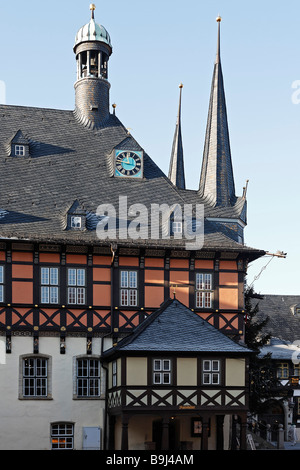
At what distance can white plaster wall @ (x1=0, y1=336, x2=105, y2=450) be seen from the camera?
31422 millimetres

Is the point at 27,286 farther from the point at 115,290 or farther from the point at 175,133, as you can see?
the point at 175,133

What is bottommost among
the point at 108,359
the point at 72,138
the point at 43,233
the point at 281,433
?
the point at 281,433

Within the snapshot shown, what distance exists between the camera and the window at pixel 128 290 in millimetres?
33219

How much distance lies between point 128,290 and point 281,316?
27.8 m

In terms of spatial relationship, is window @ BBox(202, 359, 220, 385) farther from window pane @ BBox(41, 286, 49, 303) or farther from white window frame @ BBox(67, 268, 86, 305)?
window pane @ BBox(41, 286, 49, 303)

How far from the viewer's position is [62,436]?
31.9 meters

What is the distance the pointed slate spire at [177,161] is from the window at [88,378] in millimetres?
17608

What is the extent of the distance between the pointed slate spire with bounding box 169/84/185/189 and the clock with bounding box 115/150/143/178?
11.5 metres

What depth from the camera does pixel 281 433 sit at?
40.2 meters

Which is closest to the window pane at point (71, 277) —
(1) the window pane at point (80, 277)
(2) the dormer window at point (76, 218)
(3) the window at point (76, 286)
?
(3) the window at point (76, 286)

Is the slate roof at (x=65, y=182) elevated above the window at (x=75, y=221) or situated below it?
above

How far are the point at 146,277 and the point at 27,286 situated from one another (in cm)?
481

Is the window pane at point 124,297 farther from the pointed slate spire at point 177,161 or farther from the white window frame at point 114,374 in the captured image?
the pointed slate spire at point 177,161
